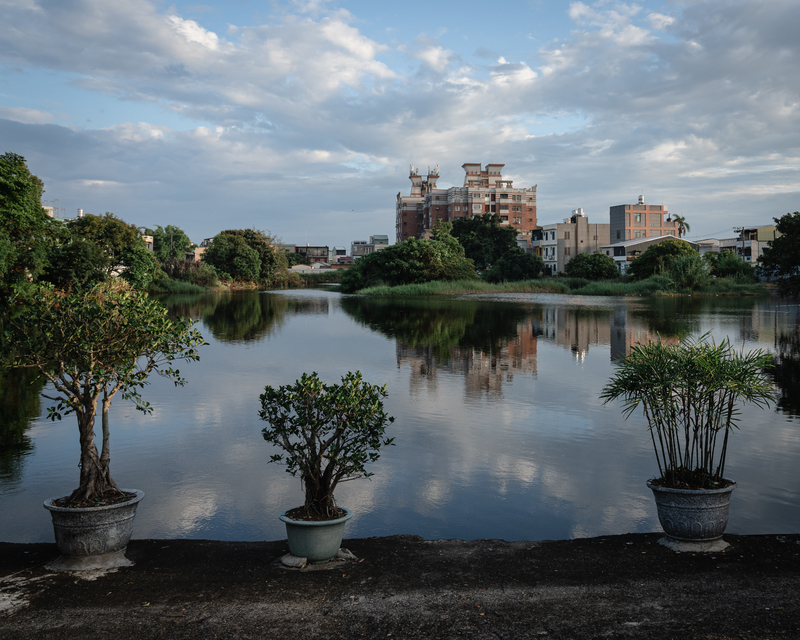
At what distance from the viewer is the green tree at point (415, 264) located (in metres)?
70.4

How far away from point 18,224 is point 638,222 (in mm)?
103361

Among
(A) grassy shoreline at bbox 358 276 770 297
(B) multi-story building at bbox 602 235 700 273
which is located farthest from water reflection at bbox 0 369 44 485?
(B) multi-story building at bbox 602 235 700 273

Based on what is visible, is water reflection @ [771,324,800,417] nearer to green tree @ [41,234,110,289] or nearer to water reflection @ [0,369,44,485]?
water reflection @ [0,369,44,485]

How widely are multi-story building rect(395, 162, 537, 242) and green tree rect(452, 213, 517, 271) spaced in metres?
19.8

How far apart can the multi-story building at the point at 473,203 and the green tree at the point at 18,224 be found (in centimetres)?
9436

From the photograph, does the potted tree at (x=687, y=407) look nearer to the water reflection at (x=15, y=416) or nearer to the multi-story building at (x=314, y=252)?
the water reflection at (x=15, y=416)

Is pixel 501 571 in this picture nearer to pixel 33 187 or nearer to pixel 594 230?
pixel 33 187

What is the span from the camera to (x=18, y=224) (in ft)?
91.6

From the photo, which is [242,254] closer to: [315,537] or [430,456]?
[430,456]

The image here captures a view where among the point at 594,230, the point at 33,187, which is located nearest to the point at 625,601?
the point at 33,187

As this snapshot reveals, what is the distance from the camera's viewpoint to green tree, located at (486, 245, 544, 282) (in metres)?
88.0

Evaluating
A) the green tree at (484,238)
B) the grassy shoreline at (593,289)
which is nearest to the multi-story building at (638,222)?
the green tree at (484,238)

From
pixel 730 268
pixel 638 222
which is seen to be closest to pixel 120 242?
pixel 730 268

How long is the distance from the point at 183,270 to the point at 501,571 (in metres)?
83.5
